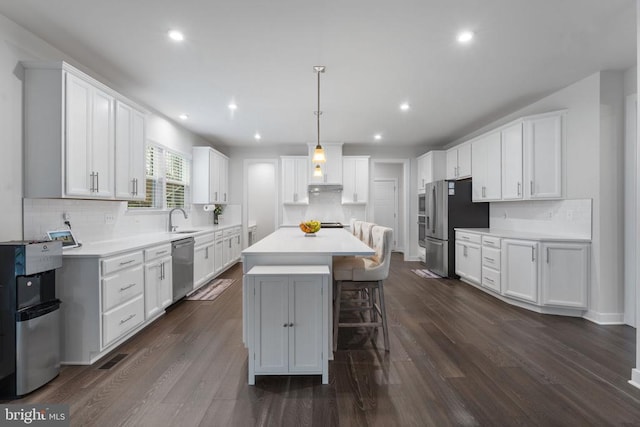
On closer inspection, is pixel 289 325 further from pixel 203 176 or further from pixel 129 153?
pixel 203 176

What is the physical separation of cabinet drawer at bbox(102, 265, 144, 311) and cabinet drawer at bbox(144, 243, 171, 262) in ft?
0.52

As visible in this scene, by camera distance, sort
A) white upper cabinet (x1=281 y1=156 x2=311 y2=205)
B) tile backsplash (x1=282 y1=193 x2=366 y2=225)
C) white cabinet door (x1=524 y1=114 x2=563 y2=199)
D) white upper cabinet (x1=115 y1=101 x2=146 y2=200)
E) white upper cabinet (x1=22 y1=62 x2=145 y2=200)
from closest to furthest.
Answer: white upper cabinet (x1=22 y1=62 x2=145 y2=200) → white upper cabinet (x1=115 y1=101 x2=146 y2=200) → white cabinet door (x1=524 y1=114 x2=563 y2=199) → white upper cabinet (x1=281 y1=156 x2=311 y2=205) → tile backsplash (x1=282 y1=193 x2=366 y2=225)

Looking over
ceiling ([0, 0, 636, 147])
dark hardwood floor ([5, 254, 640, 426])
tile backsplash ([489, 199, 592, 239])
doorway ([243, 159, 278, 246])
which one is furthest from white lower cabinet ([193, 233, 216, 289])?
tile backsplash ([489, 199, 592, 239])

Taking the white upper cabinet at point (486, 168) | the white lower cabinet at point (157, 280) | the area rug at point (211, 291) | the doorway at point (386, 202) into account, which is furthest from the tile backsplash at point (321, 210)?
the white lower cabinet at point (157, 280)

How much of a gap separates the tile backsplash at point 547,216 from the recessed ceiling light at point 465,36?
230 cm

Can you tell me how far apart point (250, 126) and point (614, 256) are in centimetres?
517

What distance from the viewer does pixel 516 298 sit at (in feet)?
12.0

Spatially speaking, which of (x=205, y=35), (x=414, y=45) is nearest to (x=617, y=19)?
(x=414, y=45)

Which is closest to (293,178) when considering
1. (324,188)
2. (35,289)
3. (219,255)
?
(324,188)

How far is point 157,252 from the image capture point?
321 cm

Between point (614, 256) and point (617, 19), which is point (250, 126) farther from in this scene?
point (614, 256)

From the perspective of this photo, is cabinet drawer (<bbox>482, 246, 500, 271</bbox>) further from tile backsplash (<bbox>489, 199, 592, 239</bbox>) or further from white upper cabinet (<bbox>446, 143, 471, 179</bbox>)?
white upper cabinet (<bbox>446, 143, 471, 179</bbox>)

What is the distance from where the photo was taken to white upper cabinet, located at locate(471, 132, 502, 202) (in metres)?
4.36

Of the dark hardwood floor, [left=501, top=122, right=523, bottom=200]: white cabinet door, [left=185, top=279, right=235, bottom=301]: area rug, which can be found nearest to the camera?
the dark hardwood floor
